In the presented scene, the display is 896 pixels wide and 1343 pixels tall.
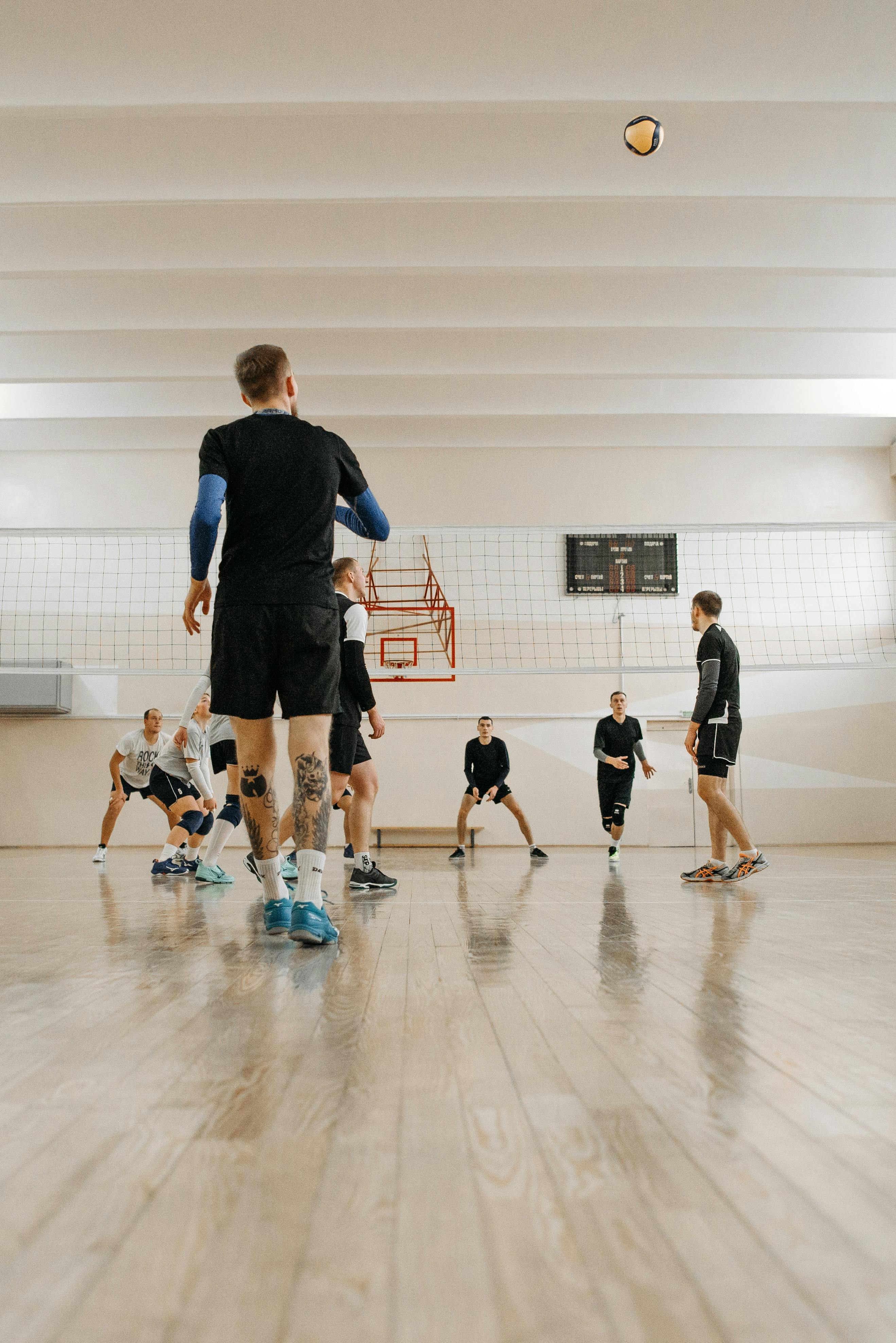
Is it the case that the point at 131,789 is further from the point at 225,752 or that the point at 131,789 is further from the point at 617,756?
the point at 617,756

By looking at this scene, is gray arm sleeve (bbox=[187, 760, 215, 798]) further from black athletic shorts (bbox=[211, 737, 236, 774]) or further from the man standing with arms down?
the man standing with arms down

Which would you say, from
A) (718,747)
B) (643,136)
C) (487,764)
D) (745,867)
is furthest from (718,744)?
(643,136)

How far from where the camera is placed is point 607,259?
8.84 m

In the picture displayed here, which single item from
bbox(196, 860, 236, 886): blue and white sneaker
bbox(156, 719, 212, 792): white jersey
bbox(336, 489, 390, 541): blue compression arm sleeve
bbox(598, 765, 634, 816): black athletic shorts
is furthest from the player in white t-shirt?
bbox(336, 489, 390, 541): blue compression arm sleeve

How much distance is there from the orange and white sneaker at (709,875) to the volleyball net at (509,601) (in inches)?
265

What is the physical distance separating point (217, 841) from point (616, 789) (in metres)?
4.89

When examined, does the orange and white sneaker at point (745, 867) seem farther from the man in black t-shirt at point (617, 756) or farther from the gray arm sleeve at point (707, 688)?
the man in black t-shirt at point (617, 756)

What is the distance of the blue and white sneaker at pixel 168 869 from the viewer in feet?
22.5

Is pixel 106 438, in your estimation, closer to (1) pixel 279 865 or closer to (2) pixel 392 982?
(1) pixel 279 865

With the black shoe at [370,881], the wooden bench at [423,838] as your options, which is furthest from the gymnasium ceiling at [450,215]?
the black shoe at [370,881]

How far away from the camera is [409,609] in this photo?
490 inches

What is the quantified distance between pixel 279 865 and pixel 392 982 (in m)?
1.07

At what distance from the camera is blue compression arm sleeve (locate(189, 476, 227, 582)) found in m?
3.00

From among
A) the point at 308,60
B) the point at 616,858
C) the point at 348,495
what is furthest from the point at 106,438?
the point at 348,495
